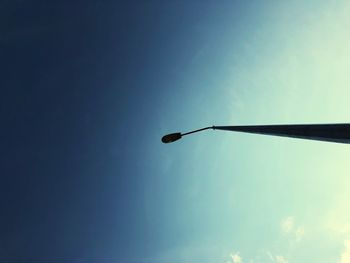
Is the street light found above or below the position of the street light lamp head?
below

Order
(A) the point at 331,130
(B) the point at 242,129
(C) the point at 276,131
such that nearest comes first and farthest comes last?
(A) the point at 331,130, (C) the point at 276,131, (B) the point at 242,129

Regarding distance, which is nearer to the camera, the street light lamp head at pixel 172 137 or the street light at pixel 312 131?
the street light at pixel 312 131

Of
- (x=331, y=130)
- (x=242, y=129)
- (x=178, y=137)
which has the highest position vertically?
(x=178, y=137)

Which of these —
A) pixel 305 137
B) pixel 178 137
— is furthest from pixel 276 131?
pixel 178 137

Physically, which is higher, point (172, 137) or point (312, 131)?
point (172, 137)

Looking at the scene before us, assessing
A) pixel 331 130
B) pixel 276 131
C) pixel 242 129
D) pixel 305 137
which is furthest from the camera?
pixel 242 129

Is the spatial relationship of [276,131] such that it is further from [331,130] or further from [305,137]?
[331,130]

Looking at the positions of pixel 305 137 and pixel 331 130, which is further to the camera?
pixel 305 137

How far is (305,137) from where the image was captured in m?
12.0

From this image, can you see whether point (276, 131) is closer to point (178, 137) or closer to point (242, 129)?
point (242, 129)

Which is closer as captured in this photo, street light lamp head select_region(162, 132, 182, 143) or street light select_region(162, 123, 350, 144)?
street light select_region(162, 123, 350, 144)

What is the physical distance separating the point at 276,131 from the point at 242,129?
209 centimetres

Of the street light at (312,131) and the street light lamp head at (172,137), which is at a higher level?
the street light lamp head at (172,137)

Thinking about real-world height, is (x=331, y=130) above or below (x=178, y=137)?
below
